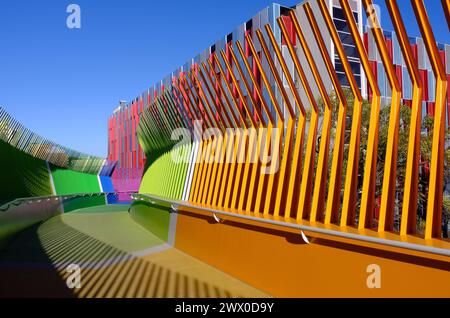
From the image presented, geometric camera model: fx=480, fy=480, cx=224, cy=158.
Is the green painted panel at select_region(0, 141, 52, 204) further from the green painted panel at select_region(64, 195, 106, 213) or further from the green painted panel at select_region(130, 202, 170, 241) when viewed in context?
the green painted panel at select_region(130, 202, 170, 241)

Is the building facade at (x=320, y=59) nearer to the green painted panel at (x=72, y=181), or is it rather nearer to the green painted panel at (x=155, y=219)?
the green painted panel at (x=72, y=181)

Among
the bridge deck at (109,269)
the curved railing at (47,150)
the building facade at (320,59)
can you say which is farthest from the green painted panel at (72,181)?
the bridge deck at (109,269)

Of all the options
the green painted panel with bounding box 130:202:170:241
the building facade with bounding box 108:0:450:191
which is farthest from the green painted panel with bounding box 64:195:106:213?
the green painted panel with bounding box 130:202:170:241

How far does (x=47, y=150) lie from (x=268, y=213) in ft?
56.8

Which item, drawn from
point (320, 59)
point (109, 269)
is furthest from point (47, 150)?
point (109, 269)

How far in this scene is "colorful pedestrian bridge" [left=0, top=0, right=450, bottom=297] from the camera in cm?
447

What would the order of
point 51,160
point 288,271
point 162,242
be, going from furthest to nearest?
point 51,160
point 162,242
point 288,271

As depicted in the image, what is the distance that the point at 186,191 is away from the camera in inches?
446

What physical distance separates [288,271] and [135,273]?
2.97 metres

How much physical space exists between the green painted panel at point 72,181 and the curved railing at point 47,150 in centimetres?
33

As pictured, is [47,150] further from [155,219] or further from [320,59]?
[320,59]

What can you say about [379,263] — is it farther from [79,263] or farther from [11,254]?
[11,254]
